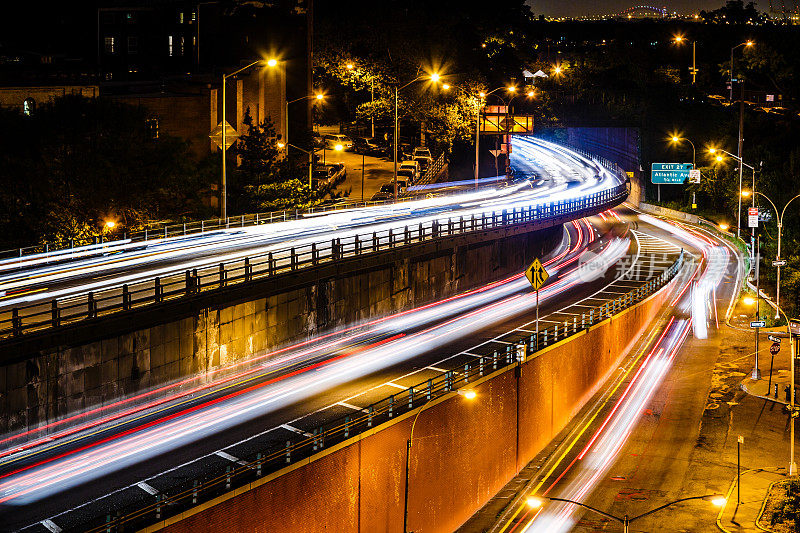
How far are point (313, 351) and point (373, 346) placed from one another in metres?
2.65

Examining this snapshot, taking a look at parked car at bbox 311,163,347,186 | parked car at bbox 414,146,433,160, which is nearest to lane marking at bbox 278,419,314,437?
parked car at bbox 311,163,347,186

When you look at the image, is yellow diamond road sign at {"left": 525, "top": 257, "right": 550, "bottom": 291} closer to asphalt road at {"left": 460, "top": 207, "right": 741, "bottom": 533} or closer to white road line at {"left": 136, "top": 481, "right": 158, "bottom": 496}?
asphalt road at {"left": 460, "top": 207, "right": 741, "bottom": 533}

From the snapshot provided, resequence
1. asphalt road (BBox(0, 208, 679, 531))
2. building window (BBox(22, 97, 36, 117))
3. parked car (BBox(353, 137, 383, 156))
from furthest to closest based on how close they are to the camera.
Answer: parked car (BBox(353, 137, 383, 156)) → building window (BBox(22, 97, 36, 117)) → asphalt road (BBox(0, 208, 679, 531))

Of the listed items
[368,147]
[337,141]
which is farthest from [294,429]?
[337,141]

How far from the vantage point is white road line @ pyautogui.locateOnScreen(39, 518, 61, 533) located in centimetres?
2150

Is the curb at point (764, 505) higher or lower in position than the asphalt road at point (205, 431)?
lower

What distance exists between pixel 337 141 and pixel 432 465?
6360 cm

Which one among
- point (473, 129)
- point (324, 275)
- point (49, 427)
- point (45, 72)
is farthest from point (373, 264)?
point (473, 129)

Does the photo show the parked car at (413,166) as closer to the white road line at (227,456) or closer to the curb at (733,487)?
the curb at (733,487)

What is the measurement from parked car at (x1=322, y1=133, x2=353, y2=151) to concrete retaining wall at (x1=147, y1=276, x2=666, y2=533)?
4874 centimetres

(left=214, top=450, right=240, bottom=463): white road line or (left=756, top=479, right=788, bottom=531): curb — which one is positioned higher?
(left=214, top=450, right=240, bottom=463): white road line

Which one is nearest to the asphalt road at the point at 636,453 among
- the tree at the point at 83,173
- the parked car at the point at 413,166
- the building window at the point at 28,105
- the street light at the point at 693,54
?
the tree at the point at 83,173

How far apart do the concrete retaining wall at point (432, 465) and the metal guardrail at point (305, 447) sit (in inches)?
10.3

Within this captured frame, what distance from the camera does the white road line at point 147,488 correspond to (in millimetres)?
23750
